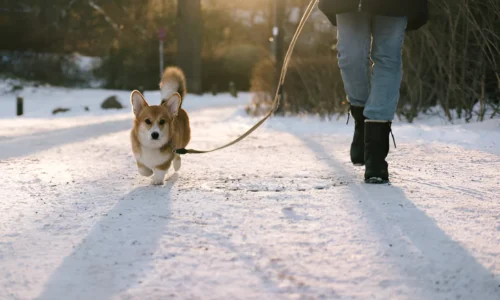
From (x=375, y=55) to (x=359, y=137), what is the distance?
0.57 meters

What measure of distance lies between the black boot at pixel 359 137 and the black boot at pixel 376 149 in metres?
0.29

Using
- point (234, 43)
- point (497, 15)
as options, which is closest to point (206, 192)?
point (497, 15)

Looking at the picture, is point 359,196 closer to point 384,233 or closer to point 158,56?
point 384,233

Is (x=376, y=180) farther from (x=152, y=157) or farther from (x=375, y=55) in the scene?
(x=152, y=157)

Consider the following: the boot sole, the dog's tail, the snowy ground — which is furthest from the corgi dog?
the boot sole

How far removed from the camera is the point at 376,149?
3.44 metres

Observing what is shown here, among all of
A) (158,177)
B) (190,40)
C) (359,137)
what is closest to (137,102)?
(158,177)

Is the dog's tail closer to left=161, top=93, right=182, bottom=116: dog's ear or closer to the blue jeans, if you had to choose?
left=161, top=93, right=182, bottom=116: dog's ear

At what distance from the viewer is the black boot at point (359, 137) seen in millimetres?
3793

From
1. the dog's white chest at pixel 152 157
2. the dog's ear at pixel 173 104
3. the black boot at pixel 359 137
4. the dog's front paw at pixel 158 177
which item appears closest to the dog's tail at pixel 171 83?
the dog's ear at pixel 173 104

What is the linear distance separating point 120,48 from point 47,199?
24004 mm

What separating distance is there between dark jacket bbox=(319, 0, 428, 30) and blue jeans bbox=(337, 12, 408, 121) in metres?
0.08

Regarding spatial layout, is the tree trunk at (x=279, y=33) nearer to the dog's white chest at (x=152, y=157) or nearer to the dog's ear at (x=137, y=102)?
the dog's ear at (x=137, y=102)

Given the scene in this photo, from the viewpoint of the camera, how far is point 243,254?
6.95 ft
